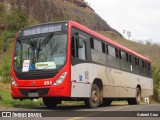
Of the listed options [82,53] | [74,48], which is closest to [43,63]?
[74,48]

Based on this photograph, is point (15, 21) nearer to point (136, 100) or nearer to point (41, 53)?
point (136, 100)

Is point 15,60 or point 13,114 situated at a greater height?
point 15,60

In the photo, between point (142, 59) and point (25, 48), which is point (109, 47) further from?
point (142, 59)

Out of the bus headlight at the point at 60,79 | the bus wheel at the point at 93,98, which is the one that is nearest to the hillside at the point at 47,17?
the bus wheel at the point at 93,98

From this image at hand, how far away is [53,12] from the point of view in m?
116

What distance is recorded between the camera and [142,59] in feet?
82.9

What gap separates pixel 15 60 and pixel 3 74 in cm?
2354

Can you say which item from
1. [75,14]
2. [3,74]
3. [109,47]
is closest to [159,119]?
[109,47]

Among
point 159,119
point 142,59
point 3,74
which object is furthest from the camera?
point 3,74

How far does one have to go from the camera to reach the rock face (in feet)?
359

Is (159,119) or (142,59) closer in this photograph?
(159,119)

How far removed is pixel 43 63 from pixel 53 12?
103918 mm

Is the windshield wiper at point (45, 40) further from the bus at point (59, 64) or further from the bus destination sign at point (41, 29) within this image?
the bus destination sign at point (41, 29)

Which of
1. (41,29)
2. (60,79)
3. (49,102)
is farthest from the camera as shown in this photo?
(49,102)
